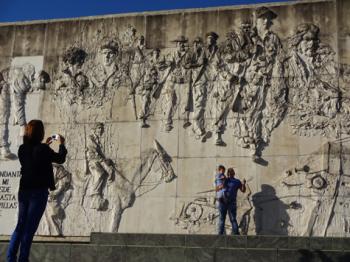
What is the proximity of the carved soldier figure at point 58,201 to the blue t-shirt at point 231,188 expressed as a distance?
3.63 m

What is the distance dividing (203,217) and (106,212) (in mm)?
2056

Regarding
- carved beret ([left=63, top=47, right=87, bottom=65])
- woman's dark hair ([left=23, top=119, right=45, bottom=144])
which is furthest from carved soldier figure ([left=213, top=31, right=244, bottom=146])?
woman's dark hair ([left=23, top=119, right=45, bottom=144])

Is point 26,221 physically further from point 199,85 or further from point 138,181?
point 199,85

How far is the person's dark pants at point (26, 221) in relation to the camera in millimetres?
5367

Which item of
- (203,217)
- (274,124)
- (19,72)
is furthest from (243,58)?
(19,72)

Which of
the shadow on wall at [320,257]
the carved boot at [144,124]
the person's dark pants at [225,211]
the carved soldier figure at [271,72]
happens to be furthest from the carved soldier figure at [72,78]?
the shadow on wall at [320,257]

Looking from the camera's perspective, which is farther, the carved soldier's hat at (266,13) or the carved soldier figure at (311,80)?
the carved soldier's hat at (266,13)

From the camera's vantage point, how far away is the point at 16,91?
1395 centimetres

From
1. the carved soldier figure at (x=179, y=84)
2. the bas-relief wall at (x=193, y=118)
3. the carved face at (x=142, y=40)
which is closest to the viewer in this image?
the bas-relief wall at (x=193, y=118)

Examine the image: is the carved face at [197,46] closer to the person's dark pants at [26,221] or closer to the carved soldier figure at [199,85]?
the carved soldier figure at [199,85]

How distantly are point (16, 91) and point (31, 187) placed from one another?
8860mm

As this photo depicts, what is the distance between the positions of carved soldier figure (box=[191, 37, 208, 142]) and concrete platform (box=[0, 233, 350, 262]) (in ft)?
11.5

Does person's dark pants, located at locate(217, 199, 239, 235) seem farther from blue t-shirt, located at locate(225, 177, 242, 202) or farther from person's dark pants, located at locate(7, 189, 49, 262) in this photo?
person's dark pants, located at locate(7, 189, 49, 262)

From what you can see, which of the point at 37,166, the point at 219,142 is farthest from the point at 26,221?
the point at 219,142
